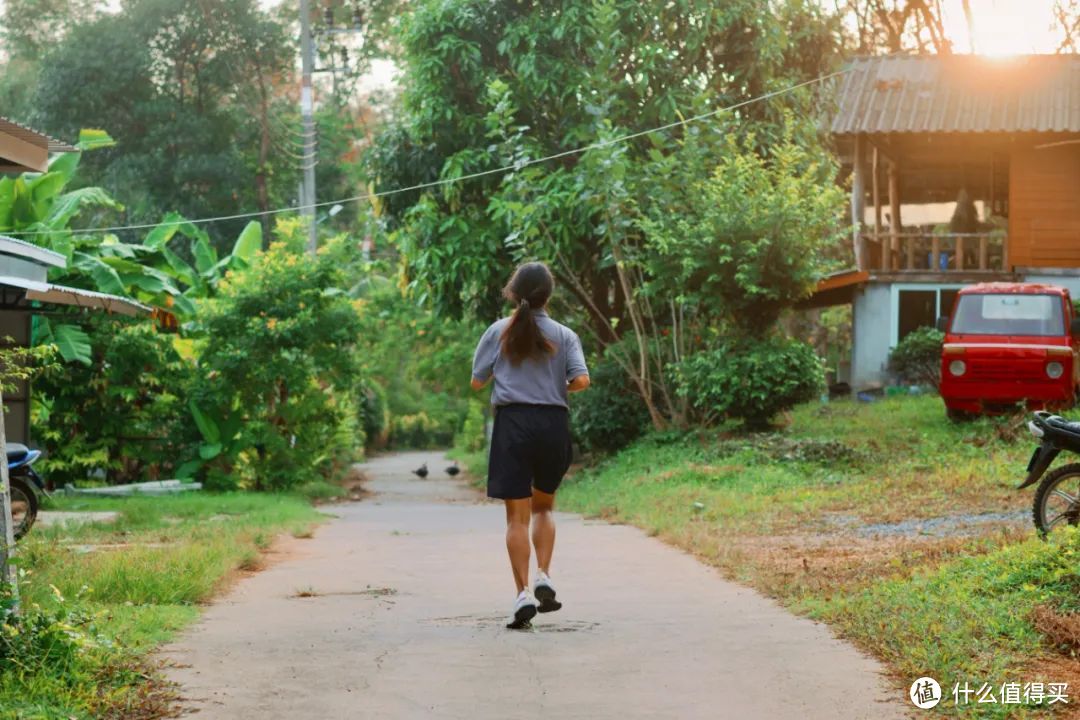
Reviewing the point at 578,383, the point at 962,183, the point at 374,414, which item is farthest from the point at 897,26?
the point at 578,383

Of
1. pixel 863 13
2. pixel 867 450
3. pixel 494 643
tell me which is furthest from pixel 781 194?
pixel 863 13

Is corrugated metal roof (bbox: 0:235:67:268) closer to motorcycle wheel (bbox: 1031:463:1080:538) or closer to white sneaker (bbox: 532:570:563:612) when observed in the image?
white sneaker (bbox: 532:570:563:612)

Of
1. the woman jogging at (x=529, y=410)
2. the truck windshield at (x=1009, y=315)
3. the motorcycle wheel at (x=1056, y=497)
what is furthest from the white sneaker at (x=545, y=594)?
the truck windshield at (x=1009, y=315)

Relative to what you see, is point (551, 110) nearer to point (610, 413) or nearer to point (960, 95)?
point (610, 413)

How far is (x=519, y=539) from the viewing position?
25.9 ft

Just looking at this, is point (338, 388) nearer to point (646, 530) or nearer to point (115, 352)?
point (115, 352)

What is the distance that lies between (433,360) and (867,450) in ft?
60.9

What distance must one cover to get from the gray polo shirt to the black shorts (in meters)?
0.06

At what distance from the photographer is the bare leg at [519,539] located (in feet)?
25.6

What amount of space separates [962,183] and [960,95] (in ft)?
9.79

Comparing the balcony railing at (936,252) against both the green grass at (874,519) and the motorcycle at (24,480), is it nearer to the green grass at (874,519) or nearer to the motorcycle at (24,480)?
the green grass at (874,519)

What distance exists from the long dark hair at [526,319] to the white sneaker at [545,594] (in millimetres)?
1197

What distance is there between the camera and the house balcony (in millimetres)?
29375

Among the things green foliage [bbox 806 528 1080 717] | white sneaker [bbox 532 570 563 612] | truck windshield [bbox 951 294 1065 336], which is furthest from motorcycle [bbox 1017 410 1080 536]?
truck windshield [bbox 951 294 1065 336]
